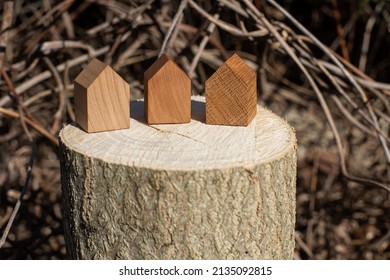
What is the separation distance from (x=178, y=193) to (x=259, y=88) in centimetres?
159

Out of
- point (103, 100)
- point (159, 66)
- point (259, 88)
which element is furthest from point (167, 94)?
point (259, 88)

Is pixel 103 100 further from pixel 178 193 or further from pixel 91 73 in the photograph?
pixel 178 193

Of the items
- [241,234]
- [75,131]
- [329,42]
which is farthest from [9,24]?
[329,42]

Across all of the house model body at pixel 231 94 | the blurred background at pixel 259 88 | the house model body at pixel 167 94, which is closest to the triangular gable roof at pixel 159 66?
the house model body at pixel 167 94

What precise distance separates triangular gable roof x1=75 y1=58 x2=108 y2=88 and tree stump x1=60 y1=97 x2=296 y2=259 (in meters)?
0.16

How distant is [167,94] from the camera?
1.90 metres

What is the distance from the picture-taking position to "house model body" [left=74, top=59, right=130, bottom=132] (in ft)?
6.03

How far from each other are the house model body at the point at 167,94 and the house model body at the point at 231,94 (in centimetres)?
7

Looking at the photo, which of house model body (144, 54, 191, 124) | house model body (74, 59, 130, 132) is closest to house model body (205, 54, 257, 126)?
house model body (144, 54, 191, 124)

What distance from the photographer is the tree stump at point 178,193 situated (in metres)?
1.64

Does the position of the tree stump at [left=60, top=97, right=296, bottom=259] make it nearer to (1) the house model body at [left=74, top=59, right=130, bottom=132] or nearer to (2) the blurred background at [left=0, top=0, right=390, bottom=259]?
(1) the house model body at [left=74, top=59, right=130, bottom=132]

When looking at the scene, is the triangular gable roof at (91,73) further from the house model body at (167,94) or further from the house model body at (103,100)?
the house model body at (167,94)

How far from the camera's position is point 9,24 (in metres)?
2.68
